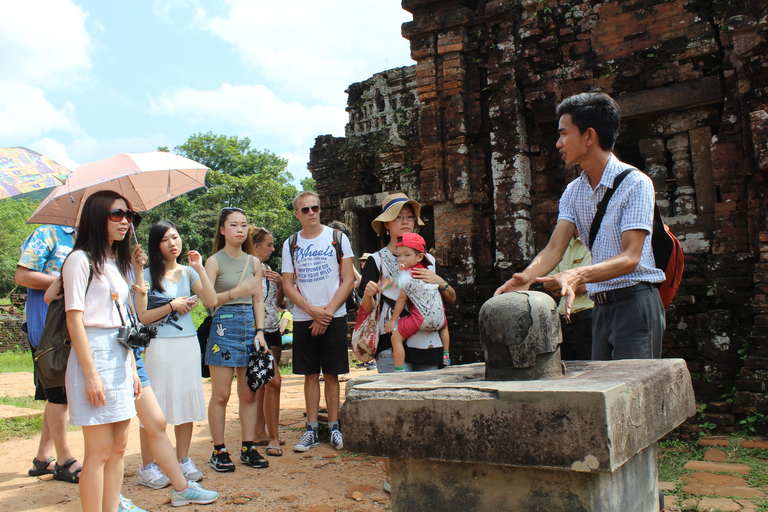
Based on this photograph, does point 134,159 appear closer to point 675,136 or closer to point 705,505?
point 705,505

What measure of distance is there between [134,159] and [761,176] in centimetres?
507

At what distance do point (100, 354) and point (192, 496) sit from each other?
122 centimetres

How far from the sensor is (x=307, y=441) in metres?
4.57

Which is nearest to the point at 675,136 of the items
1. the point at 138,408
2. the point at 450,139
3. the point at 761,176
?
the point at 761,176

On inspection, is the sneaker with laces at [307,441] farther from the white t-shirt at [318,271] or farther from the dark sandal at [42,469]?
the dark sandal at [42,469]

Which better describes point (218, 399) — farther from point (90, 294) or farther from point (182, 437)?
point (90, 294)

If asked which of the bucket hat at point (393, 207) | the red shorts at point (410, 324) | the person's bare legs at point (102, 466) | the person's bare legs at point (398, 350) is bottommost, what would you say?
the person's bare legs at point (102, 466)

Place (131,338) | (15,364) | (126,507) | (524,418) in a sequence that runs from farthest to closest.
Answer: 1. (15,364)
2. (126,507)
3. (131,338)
4. (524,418)

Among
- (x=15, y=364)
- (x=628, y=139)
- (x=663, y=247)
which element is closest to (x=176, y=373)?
(x=663, y=247)

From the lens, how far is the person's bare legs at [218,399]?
405 centimetres

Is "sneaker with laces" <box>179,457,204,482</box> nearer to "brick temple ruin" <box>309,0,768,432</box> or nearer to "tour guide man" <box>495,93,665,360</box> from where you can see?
"tour guide man" <box>495,93,665,360</box>

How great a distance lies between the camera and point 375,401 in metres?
2.04

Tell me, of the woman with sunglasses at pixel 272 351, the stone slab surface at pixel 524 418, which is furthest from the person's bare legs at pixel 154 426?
the stone slab surface at pixel 524 418

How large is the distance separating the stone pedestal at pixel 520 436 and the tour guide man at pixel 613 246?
0.41 metres
